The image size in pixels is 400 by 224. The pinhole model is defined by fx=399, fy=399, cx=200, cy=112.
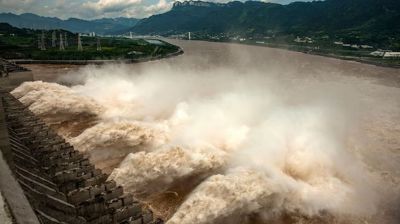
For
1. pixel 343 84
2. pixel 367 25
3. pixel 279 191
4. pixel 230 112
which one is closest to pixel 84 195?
pixel 279 191

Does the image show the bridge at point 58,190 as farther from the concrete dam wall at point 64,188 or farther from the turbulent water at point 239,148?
the turbulent water at point 239,148

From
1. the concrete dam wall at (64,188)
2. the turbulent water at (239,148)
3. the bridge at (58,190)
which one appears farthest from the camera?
the turbulent water at (239,148)

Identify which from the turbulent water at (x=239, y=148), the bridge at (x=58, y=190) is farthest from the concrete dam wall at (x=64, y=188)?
the turbulent water at (x=239, y=148)

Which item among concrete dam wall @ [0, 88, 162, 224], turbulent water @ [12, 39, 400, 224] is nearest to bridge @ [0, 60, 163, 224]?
concrete dam wall @ [0, 88, 162, 224]

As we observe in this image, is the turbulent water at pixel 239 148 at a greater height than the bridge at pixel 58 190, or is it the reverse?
the bridge at pixel 58 190

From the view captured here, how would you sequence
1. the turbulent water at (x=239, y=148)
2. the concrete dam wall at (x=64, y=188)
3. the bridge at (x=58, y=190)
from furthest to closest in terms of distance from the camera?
1. the turbulent water at (x=239, y=148)
2. the concrete dam wall at (x=64, y=188)
3. the bridge at (x=58, y=190)

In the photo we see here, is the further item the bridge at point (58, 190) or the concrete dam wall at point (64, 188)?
the concrete dam wall at point (64, 188)

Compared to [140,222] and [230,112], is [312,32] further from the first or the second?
[140,222]
